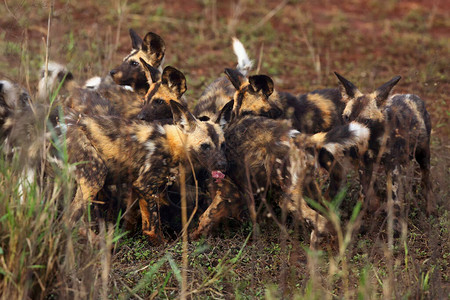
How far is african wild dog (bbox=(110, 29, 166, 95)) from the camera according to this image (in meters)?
5.54

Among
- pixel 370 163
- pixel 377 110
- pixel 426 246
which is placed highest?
pixel 377 110

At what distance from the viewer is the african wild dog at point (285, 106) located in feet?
16.6

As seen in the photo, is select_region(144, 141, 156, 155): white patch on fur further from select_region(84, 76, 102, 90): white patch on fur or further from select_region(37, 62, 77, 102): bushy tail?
select_region(84, 76, 102, 90): white patch on fur

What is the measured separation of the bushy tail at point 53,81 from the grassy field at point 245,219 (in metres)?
0.11

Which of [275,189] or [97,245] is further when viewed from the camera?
[275,189]

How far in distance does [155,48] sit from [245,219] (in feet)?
6.66

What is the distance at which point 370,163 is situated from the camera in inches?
180

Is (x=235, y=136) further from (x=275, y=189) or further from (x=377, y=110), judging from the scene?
(x=377, y=110)

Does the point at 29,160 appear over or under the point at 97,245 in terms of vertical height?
over

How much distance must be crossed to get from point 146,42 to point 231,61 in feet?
6.90

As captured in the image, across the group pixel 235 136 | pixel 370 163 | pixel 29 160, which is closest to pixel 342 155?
pixel 370 163

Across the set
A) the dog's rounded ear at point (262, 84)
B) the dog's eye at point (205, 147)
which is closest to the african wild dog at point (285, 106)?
the dog's rounded ear at point (262, 84)

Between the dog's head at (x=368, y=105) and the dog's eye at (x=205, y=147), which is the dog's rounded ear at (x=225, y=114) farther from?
the dog's head at (x=368, y=105)

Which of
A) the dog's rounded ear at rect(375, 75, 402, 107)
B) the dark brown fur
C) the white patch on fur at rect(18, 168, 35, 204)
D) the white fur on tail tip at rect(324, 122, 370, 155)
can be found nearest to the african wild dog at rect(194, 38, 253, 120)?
the dark brown fur
